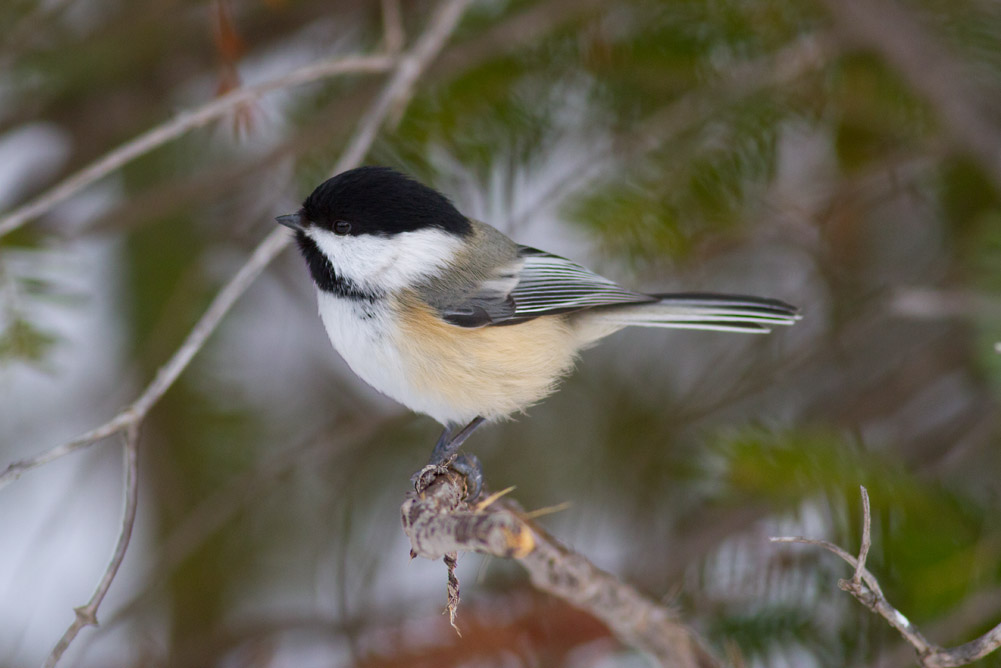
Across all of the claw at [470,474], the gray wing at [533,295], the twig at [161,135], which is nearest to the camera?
the twig at [161,135]

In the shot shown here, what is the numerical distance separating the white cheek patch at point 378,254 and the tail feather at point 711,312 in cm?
29

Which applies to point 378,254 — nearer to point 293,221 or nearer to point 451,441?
point 293,221

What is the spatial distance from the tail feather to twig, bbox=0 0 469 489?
0.42 metres

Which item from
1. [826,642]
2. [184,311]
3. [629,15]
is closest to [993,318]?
[826,642]

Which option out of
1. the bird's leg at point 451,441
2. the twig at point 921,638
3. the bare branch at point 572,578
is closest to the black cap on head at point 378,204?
the bird's leg at point 451,441

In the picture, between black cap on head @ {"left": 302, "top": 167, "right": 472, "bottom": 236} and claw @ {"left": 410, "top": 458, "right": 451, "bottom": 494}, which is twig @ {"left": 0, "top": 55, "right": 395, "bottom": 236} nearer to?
black cap on head @ {"left": 302, "top": 167, "right": 472, "bottom": 236}

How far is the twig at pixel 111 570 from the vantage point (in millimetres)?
686

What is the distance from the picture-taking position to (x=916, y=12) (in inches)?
49.7

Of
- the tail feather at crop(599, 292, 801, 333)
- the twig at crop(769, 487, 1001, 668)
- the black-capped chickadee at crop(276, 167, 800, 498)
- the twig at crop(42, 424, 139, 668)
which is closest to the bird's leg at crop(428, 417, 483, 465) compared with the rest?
the black-capped chickadee at crop(276, 167, 800, 498)

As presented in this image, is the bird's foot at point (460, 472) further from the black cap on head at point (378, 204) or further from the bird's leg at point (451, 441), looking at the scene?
the black cap on head at point (378, 204)

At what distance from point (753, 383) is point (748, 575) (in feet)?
1.11

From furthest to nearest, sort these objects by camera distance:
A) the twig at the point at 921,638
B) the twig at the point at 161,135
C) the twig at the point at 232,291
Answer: the twig at the point at 161,135, the twig at the point at 232,291, the twig at the point at 921,638

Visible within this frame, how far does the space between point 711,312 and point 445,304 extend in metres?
0.35

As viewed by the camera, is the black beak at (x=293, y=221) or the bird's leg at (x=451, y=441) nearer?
the black beak at (x=293, y=221)
